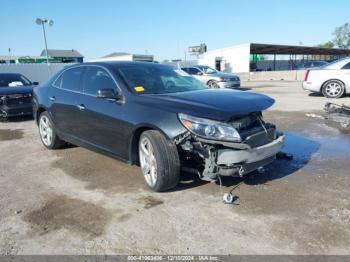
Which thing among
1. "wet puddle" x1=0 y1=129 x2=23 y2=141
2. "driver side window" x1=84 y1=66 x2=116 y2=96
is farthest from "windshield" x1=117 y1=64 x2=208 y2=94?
"wet puddle" x1=0 y1=129 x2=23 y2=141

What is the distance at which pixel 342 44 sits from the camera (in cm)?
9131

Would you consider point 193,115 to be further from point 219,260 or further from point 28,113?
point 28,113

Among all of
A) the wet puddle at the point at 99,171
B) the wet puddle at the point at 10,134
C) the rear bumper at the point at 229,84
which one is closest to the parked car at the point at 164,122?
the wet puddle at the point at 99,171

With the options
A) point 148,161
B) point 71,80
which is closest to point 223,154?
point 148,161

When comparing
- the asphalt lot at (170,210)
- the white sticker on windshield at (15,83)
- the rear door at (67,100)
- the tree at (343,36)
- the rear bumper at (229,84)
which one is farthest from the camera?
the tree at (343,36)

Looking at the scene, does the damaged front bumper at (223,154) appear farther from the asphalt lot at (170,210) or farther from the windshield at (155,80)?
the windshield at (155,80)

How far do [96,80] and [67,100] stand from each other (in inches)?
31.9

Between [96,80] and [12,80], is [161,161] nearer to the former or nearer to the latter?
[96,80]

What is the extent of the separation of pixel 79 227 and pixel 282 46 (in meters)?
44.3

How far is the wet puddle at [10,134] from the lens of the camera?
26.3 feet

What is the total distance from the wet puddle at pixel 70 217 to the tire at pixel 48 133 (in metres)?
2.44

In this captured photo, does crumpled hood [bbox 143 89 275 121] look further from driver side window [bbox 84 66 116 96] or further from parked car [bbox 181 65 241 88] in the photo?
parked car [bbox 181 65 241 88]

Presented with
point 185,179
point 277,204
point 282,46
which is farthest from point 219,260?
point 282,46

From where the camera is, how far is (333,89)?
13.6 metres
